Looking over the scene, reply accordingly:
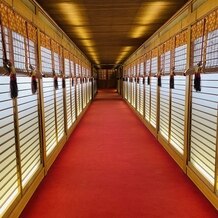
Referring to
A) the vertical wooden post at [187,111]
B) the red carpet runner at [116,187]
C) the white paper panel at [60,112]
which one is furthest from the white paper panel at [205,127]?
the white paper panel at [60,112]

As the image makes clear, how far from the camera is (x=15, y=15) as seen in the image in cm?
352

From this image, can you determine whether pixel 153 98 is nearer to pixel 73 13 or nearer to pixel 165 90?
pixel 165 90

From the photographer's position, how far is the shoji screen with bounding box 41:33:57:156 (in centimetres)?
527

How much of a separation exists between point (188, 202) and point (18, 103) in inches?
109

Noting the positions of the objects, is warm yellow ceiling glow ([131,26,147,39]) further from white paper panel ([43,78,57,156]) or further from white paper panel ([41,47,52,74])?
white paper panel ([43,78,57,156])

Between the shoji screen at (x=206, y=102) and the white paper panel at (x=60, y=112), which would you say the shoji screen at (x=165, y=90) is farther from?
the white paper panel at (x=60, y=112)

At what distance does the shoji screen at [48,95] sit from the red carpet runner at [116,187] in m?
0.50

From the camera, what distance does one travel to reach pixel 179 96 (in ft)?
17.8

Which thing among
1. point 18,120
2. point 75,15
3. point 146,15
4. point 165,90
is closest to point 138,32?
point 146,15

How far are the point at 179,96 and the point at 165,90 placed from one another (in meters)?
1.28

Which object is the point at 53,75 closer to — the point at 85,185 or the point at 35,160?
the point at 35,160

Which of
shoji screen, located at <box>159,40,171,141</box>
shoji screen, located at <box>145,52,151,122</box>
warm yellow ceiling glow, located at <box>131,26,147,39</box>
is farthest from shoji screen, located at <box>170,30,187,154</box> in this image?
shoji screen, located at <box>145,52,151,122</box>

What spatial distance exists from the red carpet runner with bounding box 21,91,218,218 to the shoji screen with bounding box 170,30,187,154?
19.9 inches

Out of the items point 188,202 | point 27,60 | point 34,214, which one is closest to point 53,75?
point 27,60
